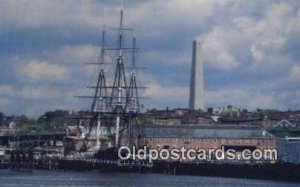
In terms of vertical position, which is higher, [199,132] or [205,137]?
[199,132]

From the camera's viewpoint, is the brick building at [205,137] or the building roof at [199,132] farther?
the building roof at [199,132]

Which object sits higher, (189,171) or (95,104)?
(95,104)

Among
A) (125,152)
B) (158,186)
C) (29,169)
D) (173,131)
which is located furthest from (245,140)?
(158,186)

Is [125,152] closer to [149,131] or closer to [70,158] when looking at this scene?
[70,158]

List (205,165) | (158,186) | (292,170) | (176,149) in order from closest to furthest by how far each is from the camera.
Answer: (158,186), (292,170), (205,165), (176,149)

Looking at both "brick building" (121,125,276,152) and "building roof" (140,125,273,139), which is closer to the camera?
"brick building" (121,125,276,152)

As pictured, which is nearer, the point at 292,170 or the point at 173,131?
the point at 292,170

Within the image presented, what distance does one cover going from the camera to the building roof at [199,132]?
150 m

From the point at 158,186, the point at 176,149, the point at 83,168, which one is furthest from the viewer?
the point at 176,149

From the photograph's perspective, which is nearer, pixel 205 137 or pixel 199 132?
pixel 205 137

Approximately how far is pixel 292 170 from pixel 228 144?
144 ft

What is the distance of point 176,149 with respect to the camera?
14512 cm

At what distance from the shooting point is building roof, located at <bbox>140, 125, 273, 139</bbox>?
15000cm

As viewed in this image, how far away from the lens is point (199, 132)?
502 ft
